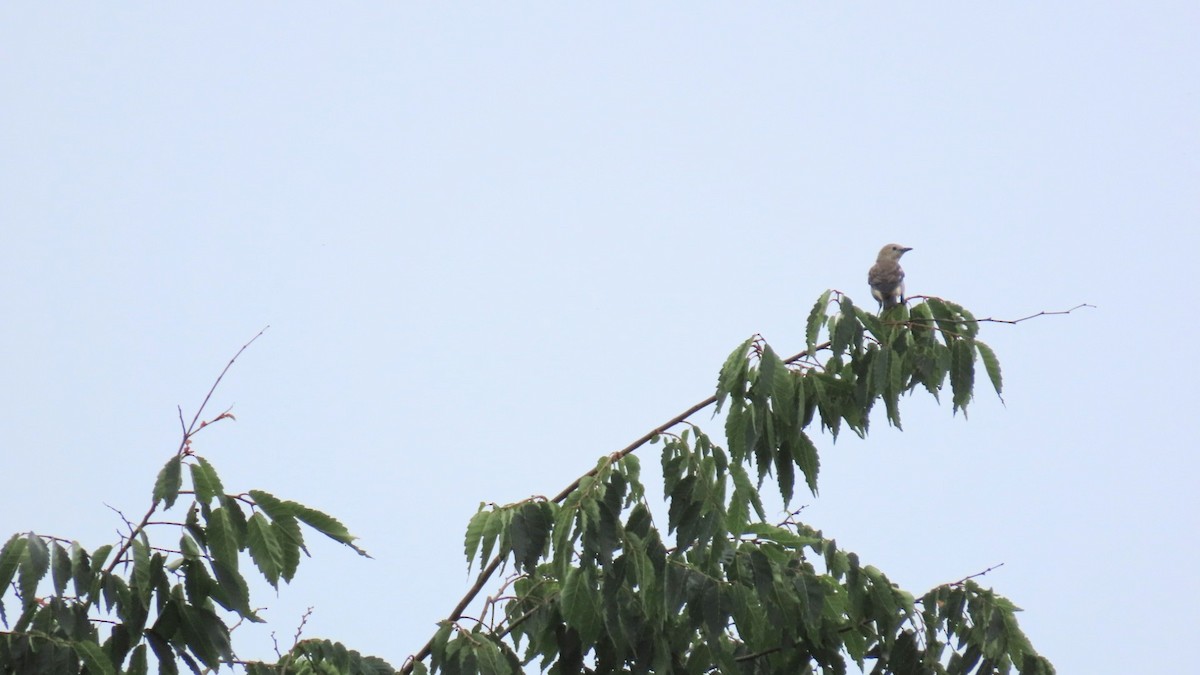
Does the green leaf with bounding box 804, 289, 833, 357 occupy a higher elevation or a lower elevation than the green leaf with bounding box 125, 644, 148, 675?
higher

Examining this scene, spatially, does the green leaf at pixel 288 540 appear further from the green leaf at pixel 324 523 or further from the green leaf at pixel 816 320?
the green leaf at pixel 816 320

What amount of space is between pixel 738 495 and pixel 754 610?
1.69ft

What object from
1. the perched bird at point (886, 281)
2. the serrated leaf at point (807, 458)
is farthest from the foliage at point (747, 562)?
the perched bird at point (886, 281)

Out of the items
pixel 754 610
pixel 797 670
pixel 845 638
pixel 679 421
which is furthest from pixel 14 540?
pixel 845 638

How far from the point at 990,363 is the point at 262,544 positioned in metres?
2.64

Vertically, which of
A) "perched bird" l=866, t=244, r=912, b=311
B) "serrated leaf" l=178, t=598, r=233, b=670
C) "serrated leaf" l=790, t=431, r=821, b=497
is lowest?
"serrated leaf" l=178, t=598, r=233, b=670

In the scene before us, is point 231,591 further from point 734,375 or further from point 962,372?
point 962,372

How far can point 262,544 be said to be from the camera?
383cm

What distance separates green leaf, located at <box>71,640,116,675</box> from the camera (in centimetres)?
368

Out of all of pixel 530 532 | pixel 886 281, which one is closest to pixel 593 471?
pixel 530 532

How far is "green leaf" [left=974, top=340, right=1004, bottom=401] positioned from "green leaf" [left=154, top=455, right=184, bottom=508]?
279 cm

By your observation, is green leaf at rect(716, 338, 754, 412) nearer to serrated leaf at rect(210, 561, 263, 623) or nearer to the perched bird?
serrated leaf at rect(210, 561, 263, 623)

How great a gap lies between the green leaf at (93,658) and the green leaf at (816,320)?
2.49m

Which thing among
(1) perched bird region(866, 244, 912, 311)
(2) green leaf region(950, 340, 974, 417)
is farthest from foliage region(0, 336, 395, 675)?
(1) perched bird region(866, 244, 912, 311)
